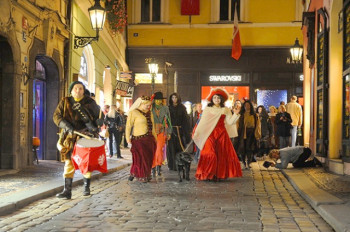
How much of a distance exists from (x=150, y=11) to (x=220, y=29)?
12.8 ft

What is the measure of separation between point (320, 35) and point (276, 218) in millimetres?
9435

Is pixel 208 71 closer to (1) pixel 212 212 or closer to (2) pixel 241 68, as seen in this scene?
(2) pixel 241 68

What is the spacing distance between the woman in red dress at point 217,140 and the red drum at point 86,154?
3566 mm

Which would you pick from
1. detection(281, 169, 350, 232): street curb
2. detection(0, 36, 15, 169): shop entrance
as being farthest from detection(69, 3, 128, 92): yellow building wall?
detection(281, 169, 350, 232): street curb

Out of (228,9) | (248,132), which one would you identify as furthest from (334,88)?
(228,9)

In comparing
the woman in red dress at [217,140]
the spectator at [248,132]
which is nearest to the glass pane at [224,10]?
the spectator at [248,132]

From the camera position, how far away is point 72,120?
915cm

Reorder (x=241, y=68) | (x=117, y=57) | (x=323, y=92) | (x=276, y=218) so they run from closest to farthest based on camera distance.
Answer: (x=276, y=218) < (x=323, y=92) < (x=117, y=57) < (x=241, y=68)

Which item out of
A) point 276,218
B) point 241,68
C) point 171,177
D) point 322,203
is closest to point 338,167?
point 171,177

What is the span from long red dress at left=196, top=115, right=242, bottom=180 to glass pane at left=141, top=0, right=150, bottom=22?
2180 cm

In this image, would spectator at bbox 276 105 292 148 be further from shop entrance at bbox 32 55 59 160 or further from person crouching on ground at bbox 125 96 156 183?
person crouching on ground at bbox 125 96 156 183

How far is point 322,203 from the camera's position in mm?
7973

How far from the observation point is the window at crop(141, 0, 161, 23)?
33281mm

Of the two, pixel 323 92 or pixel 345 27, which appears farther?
pixel 323 92
